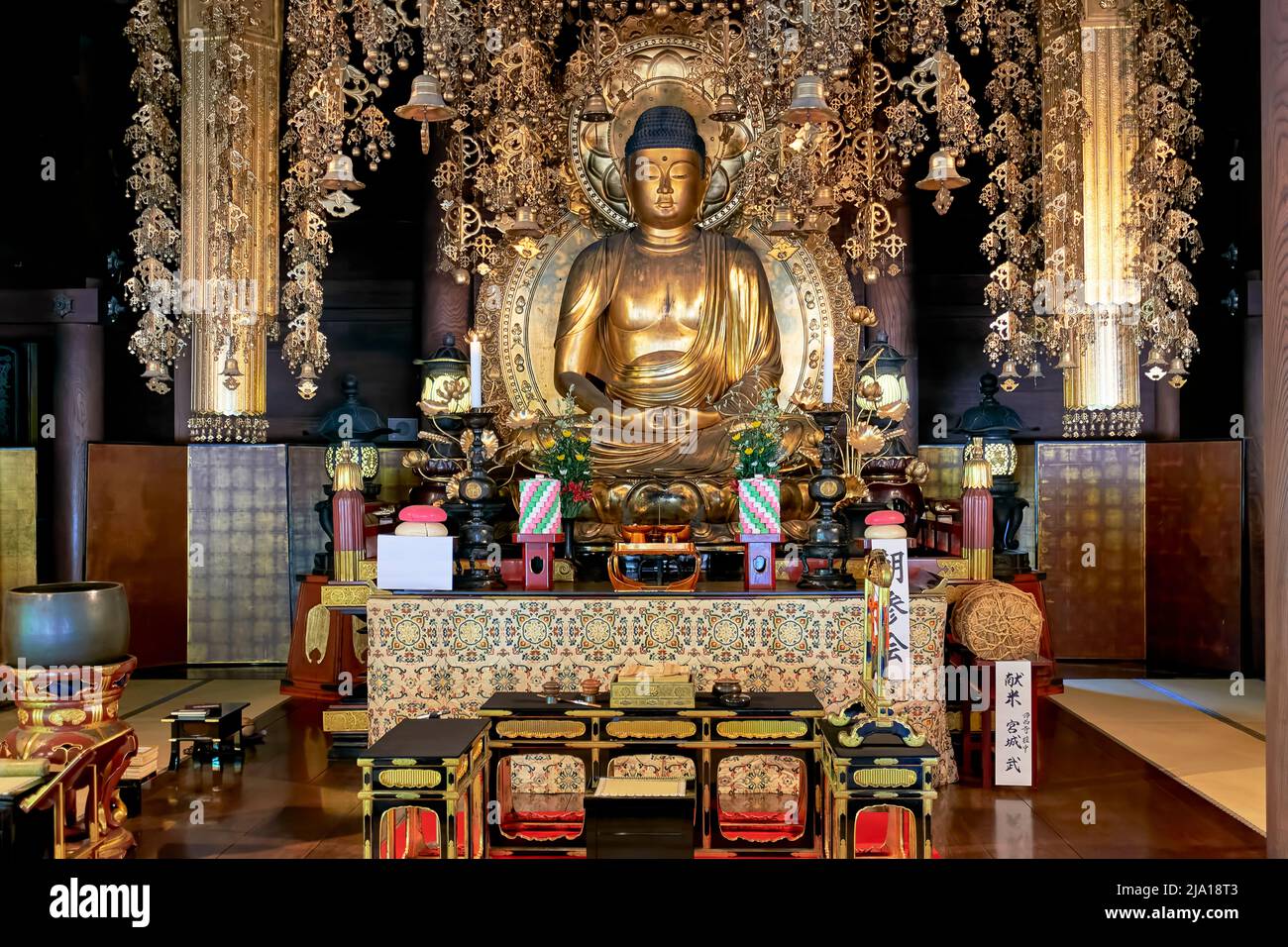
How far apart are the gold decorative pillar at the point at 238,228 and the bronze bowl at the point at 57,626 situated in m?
3.50

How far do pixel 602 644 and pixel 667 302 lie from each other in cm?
365

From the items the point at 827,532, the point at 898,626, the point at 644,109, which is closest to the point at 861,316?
the point at 644,109

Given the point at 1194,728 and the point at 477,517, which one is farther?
the point at 1194,728


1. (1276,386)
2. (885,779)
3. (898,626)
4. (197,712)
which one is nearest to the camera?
(1276,386)

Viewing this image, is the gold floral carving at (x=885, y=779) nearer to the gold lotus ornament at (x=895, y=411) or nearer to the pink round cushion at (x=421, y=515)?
the pink round cushion at (x=421, y=515)

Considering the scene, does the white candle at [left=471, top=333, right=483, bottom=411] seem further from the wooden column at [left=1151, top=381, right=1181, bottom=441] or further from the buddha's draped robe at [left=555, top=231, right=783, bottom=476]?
the wooden column at [left=1151, top=381, right=1181, bottom=441]

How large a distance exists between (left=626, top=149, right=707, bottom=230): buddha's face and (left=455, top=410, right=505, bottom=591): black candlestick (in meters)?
3.20

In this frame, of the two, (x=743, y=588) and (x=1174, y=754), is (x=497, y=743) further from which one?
(x=1174, y=754)

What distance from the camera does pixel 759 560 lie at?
14.7 ft

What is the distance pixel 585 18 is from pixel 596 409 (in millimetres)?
2896

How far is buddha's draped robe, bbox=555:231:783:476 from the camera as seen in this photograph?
720 cm

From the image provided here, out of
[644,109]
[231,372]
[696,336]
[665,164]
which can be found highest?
[644,109]

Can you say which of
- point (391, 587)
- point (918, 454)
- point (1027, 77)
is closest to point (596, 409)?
point (918, 454)

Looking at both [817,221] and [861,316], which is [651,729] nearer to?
[861,316]
